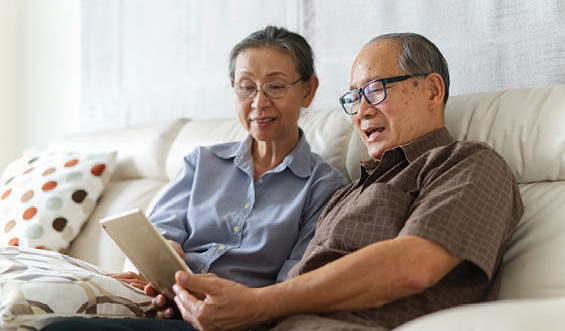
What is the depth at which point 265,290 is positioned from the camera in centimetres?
119

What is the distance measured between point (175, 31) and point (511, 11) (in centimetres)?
161

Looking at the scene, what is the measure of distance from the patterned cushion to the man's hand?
19cm

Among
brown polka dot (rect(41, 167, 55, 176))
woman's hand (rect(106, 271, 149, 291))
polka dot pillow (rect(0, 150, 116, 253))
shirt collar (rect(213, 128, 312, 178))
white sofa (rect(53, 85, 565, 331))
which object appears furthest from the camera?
brown polka dot (rect(41, 167, 55, 176))

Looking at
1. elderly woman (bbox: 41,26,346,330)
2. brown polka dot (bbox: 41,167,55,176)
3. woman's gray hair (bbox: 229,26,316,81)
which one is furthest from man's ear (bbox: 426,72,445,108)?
brown polka dot (bbox: 41,167,55,176)

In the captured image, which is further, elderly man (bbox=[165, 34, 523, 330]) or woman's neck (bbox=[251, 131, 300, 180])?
woman's neck (bbox=[251, 131, 300, 180])

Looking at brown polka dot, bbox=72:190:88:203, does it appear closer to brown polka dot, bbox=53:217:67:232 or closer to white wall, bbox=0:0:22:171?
brown polka dot, bbox=53:217:67:232

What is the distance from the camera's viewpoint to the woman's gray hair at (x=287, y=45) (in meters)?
1.78

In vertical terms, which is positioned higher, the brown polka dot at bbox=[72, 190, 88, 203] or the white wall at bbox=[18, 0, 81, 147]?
the white wall at bbox=[18, 0, 81, 147]

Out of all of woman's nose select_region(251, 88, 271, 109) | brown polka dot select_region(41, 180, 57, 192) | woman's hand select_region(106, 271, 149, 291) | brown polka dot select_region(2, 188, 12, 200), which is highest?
woman's nose select_region(251, 88, 271, 109)

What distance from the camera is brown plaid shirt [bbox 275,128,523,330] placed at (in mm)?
1109

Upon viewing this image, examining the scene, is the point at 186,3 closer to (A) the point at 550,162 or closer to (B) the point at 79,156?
(B) the point at 79,156

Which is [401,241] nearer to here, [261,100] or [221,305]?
[221,305]

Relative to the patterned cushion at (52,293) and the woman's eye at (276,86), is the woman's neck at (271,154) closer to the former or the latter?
the woman's eye at (276,86)

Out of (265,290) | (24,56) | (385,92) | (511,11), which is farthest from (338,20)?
(24,56)
